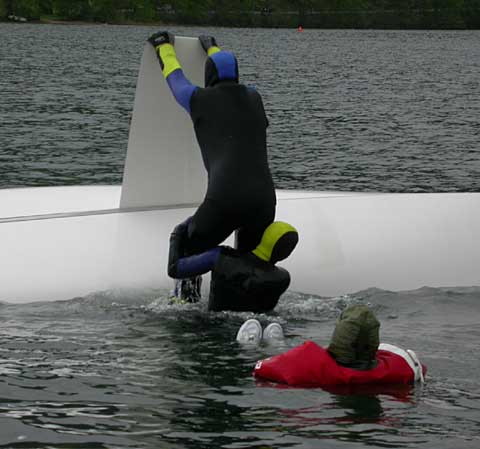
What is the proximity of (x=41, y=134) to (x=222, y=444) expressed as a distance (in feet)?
77.5

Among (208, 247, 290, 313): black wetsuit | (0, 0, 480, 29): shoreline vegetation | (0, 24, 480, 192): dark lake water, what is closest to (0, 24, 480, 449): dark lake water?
(208, 247, 290, 313): black wetsuit

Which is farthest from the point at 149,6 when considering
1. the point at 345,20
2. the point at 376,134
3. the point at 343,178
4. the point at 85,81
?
the point at 343,178

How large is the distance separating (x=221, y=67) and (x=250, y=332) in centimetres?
203

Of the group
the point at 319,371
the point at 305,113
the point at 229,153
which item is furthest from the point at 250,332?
the point at 305,113

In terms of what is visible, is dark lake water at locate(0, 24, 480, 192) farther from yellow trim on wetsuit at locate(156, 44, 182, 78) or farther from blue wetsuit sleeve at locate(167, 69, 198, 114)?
blue wetsuit sleeve at locate(167, 69, 198, 114)

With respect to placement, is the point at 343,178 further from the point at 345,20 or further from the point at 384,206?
the point at 345,20

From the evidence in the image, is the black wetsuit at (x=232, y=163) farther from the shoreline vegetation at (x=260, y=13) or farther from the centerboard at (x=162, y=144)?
the shoreline vegetation at (x=260, y=13)

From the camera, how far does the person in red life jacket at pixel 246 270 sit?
361 inches

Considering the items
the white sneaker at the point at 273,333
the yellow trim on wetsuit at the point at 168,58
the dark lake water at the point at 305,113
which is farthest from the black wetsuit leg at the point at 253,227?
the dark lake water at the point at 305,113

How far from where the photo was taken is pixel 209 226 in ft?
30.4

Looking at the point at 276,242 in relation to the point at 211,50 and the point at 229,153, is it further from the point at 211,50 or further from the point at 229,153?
the point at 211,50

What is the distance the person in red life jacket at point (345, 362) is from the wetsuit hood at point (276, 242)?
1.56 m

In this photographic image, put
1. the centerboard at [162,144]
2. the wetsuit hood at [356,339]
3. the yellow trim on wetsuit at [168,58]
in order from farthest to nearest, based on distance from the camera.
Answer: the centerboard at [162,144] → the yellow trim on wetsuit at [168,58] → the wetsuit hood at [356,339]

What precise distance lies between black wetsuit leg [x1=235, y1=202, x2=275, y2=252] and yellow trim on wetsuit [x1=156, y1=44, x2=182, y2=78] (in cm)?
127
